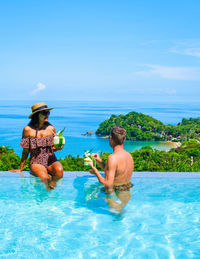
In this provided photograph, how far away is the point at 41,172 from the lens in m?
5.21

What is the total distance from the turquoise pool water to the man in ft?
0.59

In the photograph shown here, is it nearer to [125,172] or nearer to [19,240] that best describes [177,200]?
[125,172]

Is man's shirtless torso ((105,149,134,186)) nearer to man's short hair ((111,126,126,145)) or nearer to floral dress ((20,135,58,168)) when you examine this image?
man's short hair ((111,126,126,145))

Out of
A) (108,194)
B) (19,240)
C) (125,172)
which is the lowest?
(19,240)

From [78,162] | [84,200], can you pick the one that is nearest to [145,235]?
[84,200]

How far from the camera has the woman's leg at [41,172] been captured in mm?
5218

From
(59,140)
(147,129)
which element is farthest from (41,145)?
(147,129)

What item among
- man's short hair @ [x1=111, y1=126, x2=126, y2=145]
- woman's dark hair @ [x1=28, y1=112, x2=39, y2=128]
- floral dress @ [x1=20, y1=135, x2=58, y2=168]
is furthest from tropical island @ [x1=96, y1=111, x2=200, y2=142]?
man's short hair @ [x1=111, y1=126, x2=126, y2=145]

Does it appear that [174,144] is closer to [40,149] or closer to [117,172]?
[40,149]

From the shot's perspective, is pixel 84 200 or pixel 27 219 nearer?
pixel 27 219

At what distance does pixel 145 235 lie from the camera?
12.7 feet

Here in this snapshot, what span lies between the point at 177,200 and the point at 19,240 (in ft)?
8.96

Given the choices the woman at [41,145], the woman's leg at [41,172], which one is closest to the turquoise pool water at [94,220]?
the woman's leg at [41,172]

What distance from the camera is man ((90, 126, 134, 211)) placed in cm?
394
